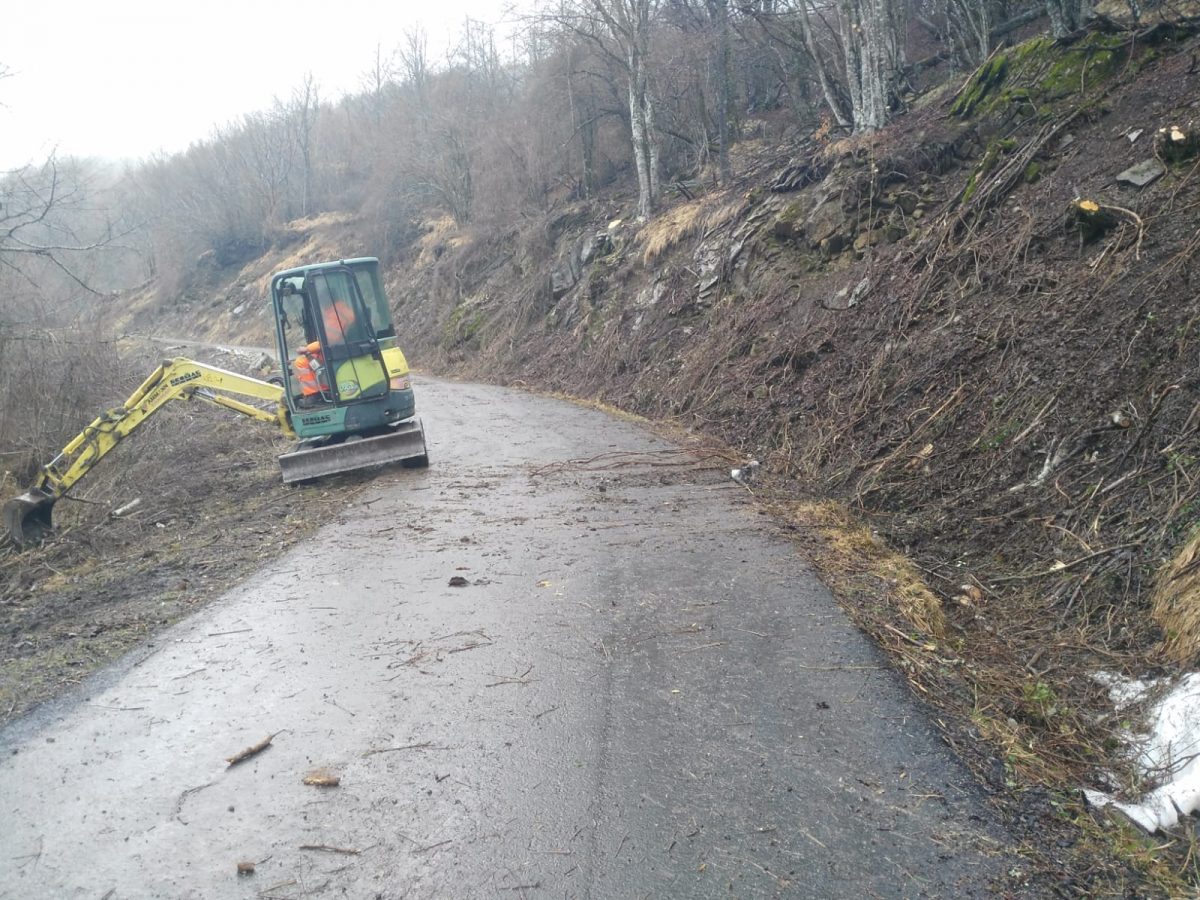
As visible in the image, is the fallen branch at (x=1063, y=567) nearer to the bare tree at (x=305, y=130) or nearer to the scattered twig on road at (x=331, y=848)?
the scattered twig on road at (x=331, y=848)

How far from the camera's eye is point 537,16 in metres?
23.6

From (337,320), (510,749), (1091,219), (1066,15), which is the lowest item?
(510,749)

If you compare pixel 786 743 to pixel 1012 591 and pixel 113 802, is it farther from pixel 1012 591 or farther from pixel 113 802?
pixel 113 802

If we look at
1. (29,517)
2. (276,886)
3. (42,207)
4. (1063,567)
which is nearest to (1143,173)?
(1063,567)

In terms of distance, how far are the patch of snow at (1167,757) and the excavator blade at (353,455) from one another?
9.50 meters

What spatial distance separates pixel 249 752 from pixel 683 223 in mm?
18873

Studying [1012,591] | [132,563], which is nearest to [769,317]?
[1012,591]

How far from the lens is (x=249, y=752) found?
492 centimetres

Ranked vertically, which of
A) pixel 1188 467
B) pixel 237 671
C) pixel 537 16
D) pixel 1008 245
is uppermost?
pixel 537 16

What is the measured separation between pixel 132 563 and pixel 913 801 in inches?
340

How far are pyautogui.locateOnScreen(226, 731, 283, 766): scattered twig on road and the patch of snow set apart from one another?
447cm

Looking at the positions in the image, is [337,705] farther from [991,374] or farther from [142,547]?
[991,374]

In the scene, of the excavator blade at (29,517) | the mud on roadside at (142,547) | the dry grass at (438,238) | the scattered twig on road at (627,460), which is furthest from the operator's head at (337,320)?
the dry grass at (438,238)

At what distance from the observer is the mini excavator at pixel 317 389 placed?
11.6m
